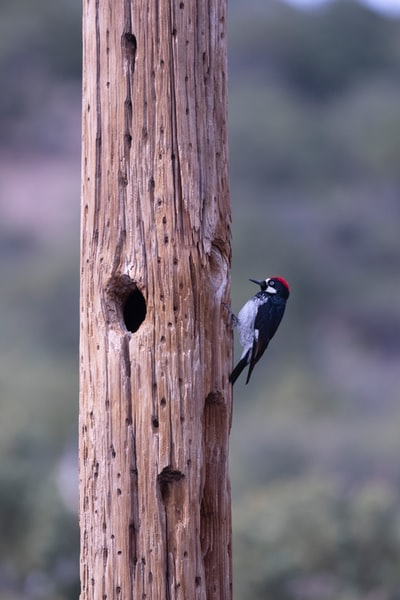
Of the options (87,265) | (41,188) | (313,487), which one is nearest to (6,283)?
(41,188)

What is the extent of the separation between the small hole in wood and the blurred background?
9082 millimetres

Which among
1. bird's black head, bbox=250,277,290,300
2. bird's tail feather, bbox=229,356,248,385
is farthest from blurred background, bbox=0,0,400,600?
bird's tail feather, bbox=229,356,248,385

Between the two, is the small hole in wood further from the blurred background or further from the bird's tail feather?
the blurred background

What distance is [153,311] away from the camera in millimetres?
4734

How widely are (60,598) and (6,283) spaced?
15425mm

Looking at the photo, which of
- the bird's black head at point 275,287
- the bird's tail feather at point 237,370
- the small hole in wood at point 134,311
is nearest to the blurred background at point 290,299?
the bird's black head at point 275,287

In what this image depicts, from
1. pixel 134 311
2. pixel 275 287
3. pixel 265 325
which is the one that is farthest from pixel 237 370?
pixel 275 287

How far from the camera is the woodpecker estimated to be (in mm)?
5998

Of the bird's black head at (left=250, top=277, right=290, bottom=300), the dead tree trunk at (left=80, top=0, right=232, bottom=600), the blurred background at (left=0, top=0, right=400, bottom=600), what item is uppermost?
the blurred background at (left=0, top=0, right=400, bottom=600)

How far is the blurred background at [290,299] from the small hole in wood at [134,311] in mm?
9082

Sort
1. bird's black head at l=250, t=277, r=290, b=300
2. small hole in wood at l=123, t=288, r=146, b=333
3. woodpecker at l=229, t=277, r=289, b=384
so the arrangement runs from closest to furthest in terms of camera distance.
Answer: small hole in wood at l=123, t=288, r=146, b=333, woodpecker at l=229, t=277, r=289, b=384, bird's black head at l=250, t=277, r=290, b=300

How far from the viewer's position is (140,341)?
472 centimetres

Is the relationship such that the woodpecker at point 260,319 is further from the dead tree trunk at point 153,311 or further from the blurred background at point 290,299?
the blurred background at point 290,299

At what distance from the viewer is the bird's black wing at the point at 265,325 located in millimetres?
6031
